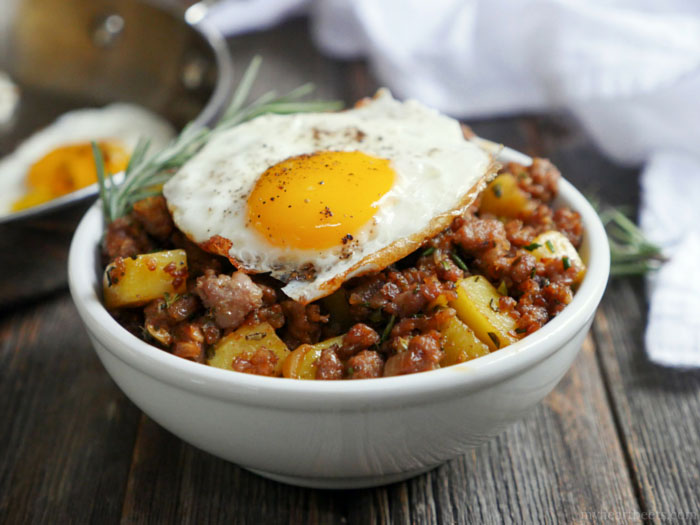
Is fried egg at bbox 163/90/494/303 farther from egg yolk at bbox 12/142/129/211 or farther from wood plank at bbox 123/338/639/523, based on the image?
egg yolk at bbox 12/142/129/211

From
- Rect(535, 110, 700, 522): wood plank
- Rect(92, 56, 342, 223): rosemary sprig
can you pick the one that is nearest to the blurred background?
Rect(535, 110, 700, 522): wood plank

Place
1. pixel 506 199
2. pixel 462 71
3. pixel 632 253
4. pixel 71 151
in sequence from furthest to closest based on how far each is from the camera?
pixel 462 71
pixel 71 151
pixel 632 253
pixel 506 199

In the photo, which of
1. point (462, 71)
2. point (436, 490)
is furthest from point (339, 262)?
point (462, 71)

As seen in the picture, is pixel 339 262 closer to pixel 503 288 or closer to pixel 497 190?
pixel 503 288

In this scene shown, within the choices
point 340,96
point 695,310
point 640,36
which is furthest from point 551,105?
point 695,310

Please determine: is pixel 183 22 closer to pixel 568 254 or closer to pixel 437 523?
pixel 568 254

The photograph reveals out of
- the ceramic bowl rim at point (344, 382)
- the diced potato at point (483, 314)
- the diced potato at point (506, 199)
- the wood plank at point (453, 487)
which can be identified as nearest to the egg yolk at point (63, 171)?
the wood plank at point (453, 487)
